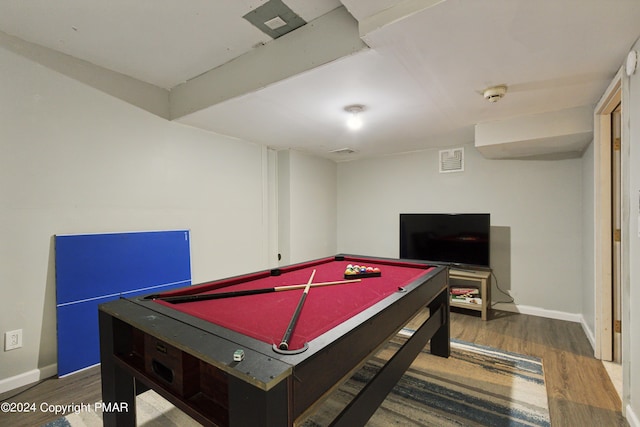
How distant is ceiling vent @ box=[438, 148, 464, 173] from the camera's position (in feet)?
13.2

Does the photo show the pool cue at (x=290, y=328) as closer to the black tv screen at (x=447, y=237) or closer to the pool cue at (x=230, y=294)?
the pool cue at (x=230, y=294)

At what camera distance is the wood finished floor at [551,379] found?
1793 millimetres

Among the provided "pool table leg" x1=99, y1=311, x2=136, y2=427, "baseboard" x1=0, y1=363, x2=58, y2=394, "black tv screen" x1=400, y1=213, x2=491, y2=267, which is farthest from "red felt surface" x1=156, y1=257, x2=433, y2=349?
"black tv screen" x1=400, y1=213, x2=491, y2=267

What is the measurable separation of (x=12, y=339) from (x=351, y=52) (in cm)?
301

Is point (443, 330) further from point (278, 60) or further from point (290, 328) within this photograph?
point (278, 60)

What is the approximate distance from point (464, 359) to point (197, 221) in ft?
9.49

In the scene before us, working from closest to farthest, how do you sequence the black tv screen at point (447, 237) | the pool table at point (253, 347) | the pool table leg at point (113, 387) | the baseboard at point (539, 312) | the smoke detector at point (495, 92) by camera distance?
the pool table at point (253, 347) → the pool table leg at point (113, 387) → the smoke detector at point (495, 92) → the baseboard at point (539, 312) → the black tv screen at point (447, 237)

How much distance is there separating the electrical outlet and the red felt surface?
4.96 ft

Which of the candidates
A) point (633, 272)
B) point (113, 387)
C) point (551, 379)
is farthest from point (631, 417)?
point (113, 387)

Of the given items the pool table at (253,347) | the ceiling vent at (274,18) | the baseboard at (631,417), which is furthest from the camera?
the ceiling vent at (274,18)

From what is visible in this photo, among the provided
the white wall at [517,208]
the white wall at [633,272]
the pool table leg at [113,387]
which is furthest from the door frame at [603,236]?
the pool table leg at [113,387]

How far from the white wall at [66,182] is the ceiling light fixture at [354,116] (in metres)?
1.59

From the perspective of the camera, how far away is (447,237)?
3.83m

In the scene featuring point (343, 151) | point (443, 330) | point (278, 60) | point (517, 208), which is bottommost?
point (443, 330)
